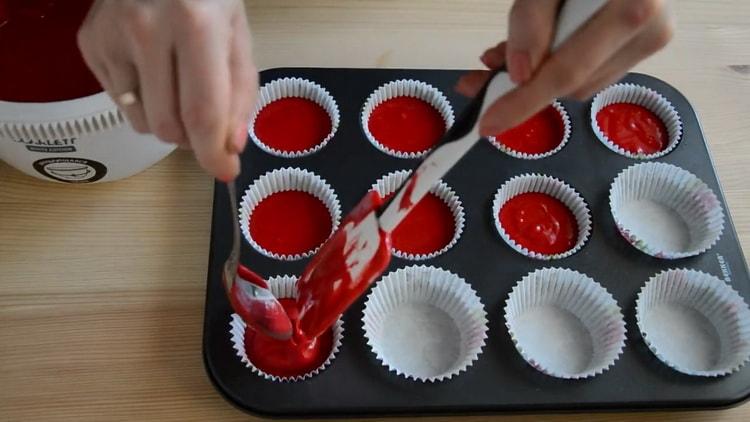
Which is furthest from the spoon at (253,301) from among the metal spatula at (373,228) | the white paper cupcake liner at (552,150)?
the white paper cupcake liner at (552,150)

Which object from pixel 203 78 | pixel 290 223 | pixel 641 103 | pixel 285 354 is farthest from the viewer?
pixel 641 103

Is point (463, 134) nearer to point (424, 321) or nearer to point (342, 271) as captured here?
point (342, 271)

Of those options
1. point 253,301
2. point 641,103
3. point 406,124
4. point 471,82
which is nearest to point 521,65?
point 471,82

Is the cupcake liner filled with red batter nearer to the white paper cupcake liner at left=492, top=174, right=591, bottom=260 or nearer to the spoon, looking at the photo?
the white paper cupcake liner at left=492, top=174, right=591, bottom=260

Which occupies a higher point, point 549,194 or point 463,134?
point 463,134

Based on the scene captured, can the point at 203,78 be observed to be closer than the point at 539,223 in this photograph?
Yes

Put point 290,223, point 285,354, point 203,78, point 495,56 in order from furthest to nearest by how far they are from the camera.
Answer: point 290,223 → point 285,354 → point 495,56 → point 203,78

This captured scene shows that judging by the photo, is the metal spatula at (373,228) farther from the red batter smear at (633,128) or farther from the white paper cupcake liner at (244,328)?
the red batter smear at (633,128)
